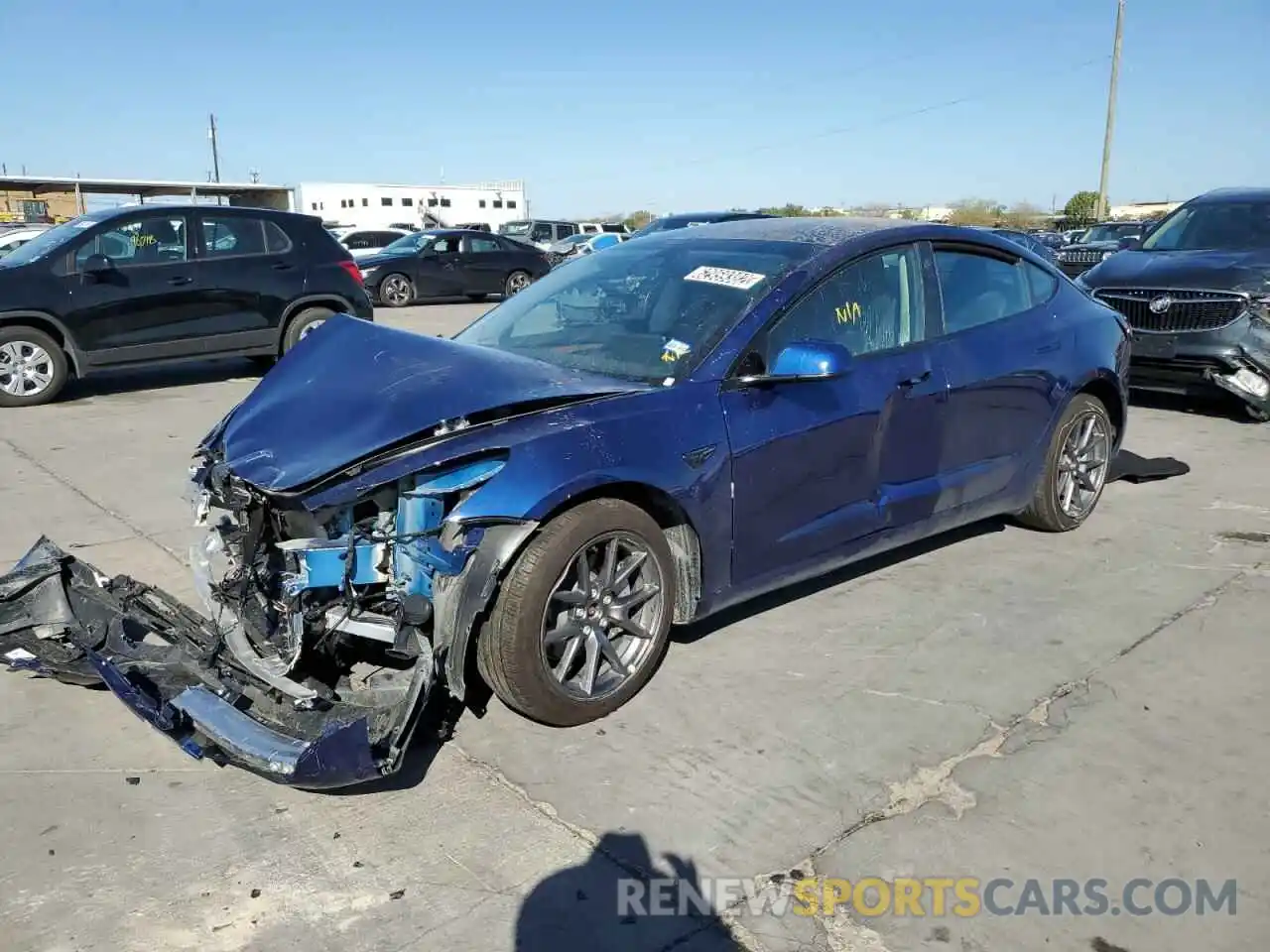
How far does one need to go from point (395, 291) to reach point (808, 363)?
16776 millimetres

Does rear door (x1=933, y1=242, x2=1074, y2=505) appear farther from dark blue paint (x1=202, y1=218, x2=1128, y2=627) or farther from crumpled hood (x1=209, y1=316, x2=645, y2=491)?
crumpled hood (x1=209, y1=316, x2=645, y2=491)

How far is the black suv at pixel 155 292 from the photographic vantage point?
8.88 m

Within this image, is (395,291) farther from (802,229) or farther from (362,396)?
(362,396)

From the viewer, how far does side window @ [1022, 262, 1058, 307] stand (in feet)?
17.2

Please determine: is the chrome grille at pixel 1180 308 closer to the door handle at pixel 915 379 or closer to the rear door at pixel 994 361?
the rear door at pixel 994 361

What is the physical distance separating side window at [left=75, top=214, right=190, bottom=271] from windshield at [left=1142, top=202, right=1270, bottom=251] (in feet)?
30.4

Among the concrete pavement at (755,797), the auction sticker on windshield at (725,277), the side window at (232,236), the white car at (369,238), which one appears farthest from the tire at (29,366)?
the white car at (369,238)

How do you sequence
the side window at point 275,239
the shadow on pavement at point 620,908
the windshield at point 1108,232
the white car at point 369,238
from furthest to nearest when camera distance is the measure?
the windshield at point 1108,232, the white car at point 369,238, the side window at point 275,239, the shadow on pavement at point 620,908

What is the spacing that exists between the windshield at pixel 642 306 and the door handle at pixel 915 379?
66 cm

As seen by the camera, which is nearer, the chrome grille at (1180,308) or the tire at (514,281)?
the chrome grille at (1180,308)

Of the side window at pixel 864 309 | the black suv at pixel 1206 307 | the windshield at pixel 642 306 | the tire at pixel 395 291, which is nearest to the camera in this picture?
the windshield at pixel 642 306

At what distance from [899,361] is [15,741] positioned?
11.7ft

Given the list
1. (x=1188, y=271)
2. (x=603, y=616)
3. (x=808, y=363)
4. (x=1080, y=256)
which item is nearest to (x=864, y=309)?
(x=808, y=363)

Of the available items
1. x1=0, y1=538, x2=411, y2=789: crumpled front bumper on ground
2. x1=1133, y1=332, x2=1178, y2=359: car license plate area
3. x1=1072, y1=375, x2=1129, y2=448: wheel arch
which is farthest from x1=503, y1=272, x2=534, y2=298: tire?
x1=0, y1=538, x2=411, y2=789: crumpled front bumper on ground
